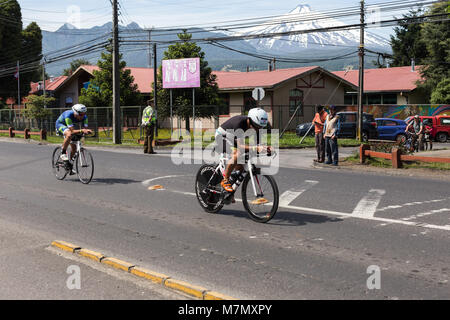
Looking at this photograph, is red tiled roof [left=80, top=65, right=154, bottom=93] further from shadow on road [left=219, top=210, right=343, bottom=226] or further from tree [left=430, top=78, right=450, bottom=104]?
shadow on road [left=219, top=210, right=343, bottom=226]

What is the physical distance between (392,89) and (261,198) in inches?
1602

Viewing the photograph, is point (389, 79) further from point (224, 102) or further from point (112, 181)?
point (112, 181)

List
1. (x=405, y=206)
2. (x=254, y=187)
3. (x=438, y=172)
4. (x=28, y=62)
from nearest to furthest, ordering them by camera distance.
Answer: (x=254, y=187), (x=405, y=206), (x=438, y=172), (x=28, y=62)

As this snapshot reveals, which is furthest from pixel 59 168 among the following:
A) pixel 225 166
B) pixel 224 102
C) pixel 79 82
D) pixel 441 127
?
pixel 79 82

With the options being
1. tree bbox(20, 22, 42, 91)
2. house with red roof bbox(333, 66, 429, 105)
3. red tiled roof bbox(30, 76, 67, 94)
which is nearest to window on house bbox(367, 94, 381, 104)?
house with red roof bbox(333, 66, 429, 105)

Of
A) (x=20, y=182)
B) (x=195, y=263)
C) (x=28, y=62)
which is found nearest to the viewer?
(x=195, y=263)

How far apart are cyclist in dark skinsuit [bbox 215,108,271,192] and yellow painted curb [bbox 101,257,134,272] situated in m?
2.71

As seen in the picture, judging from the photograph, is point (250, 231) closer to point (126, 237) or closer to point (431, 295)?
point (126, 237)

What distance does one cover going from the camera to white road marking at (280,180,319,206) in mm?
9672

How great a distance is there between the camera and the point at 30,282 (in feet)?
Answer: 17.0

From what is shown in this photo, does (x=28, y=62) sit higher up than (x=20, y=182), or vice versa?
(x=28, y=62)
